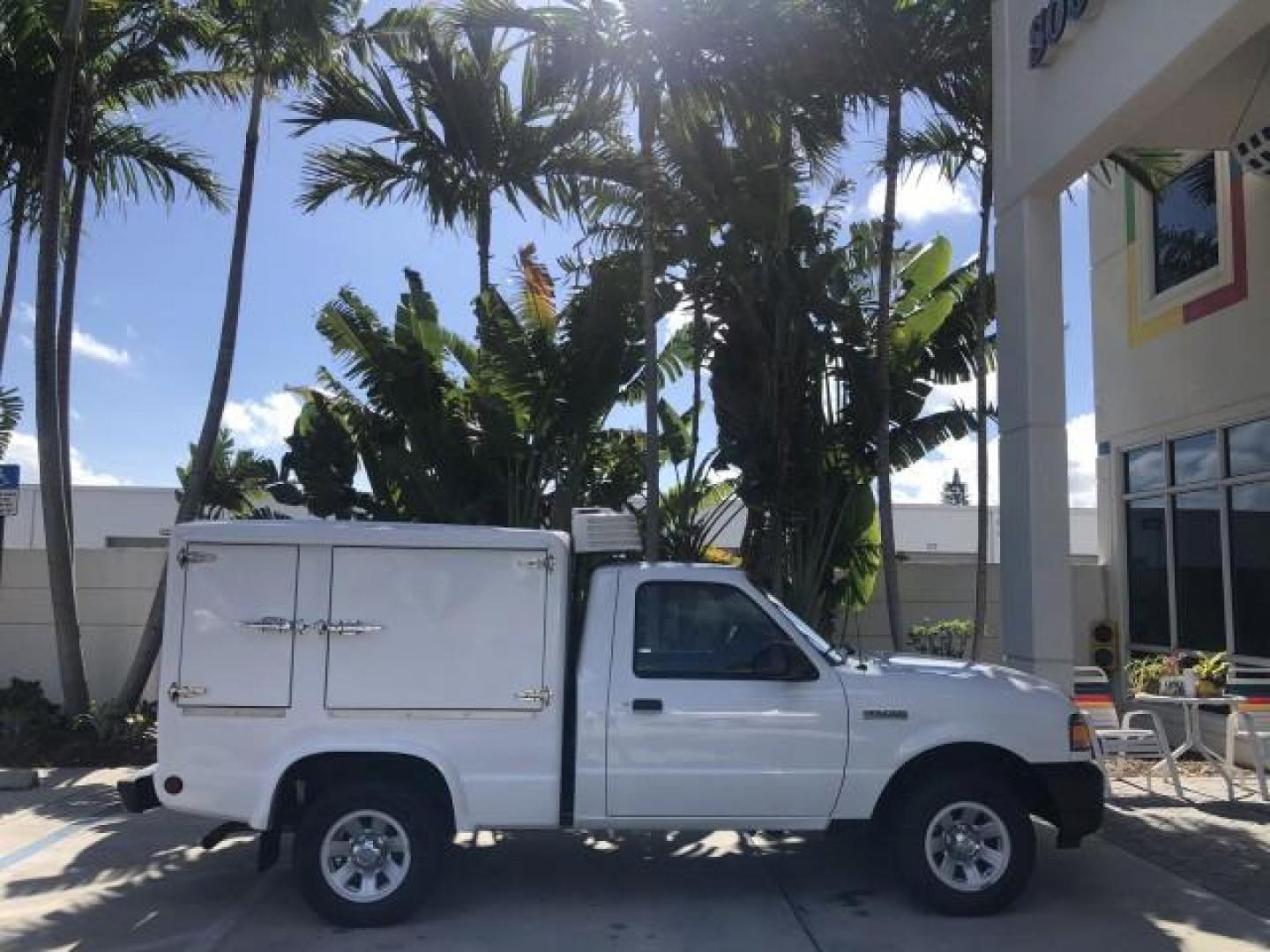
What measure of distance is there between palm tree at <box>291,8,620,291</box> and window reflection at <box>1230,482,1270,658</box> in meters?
7.59

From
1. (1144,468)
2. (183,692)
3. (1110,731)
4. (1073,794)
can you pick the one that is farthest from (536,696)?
(1144,468)

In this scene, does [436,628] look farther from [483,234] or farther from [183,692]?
[483,234]

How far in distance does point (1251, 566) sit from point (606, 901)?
8.36 metres

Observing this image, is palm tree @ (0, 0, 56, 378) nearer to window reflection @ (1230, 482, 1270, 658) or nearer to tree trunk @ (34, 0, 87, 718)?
tree trunk @ (34, 0, 87, 718)

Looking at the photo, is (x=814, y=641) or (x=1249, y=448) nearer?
(x=814, y=641)

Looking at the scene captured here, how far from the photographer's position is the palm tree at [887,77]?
428 inches

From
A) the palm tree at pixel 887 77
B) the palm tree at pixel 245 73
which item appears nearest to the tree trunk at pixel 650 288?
the palm tree at pixel 887 77

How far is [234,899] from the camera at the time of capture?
6629mm

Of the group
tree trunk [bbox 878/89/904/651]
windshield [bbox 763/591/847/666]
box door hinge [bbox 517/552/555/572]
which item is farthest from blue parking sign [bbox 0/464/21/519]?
tree trunk [bbox 878/89/904/651]

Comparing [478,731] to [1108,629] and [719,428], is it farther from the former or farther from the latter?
[1108,629]

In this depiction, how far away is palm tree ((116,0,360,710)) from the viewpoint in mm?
10648

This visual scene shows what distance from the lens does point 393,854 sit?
619cm

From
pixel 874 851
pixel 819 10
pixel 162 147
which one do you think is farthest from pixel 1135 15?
pixel 162 147

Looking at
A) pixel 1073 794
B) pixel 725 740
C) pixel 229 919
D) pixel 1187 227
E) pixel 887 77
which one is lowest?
pixel 229 919
